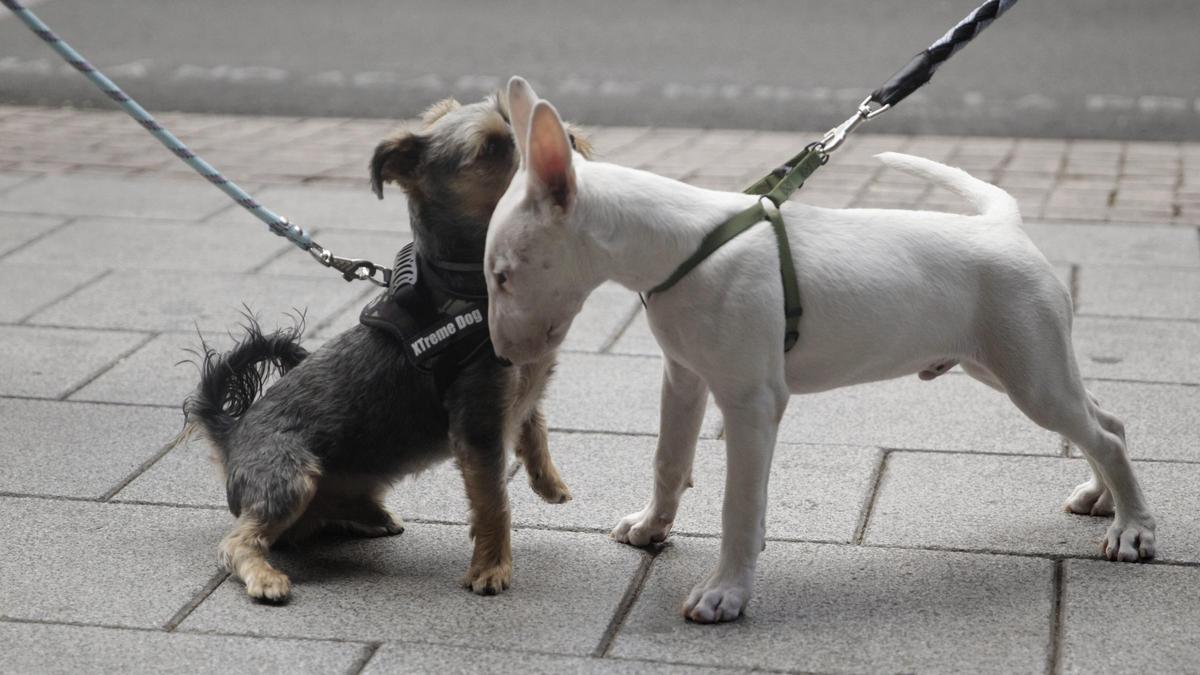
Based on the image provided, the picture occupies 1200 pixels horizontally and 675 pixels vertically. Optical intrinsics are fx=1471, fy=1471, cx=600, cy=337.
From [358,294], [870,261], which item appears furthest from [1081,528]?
[358,294]

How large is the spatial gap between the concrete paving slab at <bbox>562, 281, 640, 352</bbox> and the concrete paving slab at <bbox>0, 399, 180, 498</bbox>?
158 cm

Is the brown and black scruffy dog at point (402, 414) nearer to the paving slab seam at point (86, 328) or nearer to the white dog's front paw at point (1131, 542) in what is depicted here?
the white dog's front paw at point (1131, 542)

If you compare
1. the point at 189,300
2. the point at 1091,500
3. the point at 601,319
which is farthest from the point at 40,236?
the point at 1091,500

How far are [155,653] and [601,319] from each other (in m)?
2.92

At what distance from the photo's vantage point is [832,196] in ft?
24.6

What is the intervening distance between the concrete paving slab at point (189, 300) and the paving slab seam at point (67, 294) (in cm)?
3

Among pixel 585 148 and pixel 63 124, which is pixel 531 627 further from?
pixel 63 124

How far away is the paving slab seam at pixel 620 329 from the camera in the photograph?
568 cm

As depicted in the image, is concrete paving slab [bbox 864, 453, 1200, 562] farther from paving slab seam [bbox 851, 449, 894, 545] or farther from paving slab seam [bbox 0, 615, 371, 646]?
paving slab seam [bbox 0, 615, 371, 646]

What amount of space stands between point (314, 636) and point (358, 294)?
2.94 m

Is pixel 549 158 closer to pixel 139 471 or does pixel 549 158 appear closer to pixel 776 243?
pixel 776 243

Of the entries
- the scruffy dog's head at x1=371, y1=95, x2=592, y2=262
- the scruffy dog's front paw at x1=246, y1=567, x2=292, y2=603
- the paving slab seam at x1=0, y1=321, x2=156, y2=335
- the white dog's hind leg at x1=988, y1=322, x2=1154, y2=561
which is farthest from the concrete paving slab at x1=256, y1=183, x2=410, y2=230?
the white dog's hind leg at x1=988, y1=322, x2=1154, y2=561

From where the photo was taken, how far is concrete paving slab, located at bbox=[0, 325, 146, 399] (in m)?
5.30

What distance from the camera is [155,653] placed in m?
3.42
